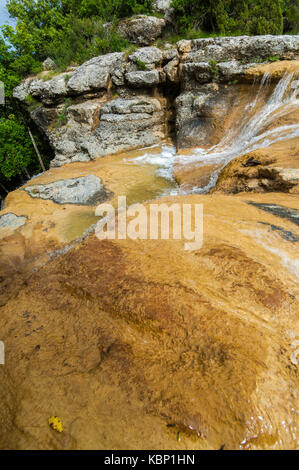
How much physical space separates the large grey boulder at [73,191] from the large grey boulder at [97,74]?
622 centimetres

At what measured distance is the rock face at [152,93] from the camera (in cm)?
871

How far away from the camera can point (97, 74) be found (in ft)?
33.2

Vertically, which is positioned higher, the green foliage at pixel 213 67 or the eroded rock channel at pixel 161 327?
the green foliage at pixel 213 67

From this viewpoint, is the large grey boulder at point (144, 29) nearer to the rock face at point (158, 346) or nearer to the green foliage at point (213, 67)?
the green foliage at point (213, 67)

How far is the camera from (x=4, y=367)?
1.62m

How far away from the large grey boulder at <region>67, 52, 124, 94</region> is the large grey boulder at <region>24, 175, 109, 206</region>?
6.22m

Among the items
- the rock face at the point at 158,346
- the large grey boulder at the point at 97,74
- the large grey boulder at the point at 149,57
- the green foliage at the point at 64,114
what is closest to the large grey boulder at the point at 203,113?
the large grey boulder at the point at 149,57

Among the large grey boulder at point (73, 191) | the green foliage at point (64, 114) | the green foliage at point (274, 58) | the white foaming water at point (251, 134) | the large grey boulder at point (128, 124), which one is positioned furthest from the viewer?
the green foliage at point (64, 114)

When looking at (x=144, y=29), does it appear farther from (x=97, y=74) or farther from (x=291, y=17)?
(x=291, y=17)

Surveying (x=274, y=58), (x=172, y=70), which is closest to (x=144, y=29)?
→ (x=172, y=70)

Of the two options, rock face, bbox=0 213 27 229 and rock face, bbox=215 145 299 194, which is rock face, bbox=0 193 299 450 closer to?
rock face, bbox=215 145 299 194

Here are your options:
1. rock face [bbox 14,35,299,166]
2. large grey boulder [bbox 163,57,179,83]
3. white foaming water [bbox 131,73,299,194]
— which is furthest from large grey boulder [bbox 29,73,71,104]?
white foaming water [bbox 131,73,299,194]

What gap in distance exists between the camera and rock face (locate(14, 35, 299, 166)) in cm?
871
